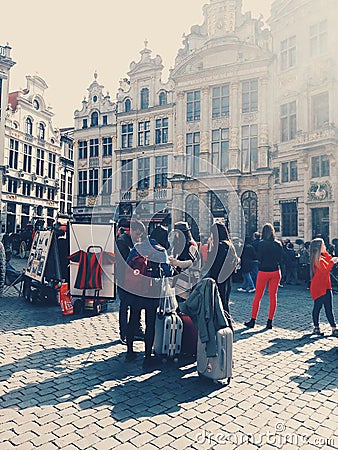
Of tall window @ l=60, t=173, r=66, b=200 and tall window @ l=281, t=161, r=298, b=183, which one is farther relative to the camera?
tall window @ l=60, t=173, r=66, b=200

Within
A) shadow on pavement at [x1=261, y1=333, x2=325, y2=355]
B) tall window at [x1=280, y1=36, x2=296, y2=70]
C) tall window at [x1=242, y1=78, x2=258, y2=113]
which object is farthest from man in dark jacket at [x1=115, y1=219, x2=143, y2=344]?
tall window at [x1=242, y1=78, x2=258, y2=113]

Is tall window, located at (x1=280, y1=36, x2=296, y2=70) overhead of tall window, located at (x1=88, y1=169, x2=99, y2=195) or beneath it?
overhead

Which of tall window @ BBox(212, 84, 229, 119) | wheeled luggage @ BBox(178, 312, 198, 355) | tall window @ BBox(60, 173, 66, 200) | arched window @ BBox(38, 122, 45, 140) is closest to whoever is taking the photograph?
wheeled luggage @ BBox(178, 312, 198, 355)

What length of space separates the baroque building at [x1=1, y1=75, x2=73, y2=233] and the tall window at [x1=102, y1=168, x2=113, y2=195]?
5.55 m

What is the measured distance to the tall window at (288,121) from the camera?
22.7 meters

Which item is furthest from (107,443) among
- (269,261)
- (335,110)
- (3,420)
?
(335,110)

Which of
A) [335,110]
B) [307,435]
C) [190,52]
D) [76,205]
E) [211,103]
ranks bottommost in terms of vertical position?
[307,435]

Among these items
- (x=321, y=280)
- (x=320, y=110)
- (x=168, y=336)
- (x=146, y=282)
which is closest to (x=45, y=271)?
(x=146, y=282)

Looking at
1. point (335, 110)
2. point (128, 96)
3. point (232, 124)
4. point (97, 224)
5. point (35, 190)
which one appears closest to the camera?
point (97, 224)

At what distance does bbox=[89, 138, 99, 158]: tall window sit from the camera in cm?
3272

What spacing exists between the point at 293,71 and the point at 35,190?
24966 millimetres

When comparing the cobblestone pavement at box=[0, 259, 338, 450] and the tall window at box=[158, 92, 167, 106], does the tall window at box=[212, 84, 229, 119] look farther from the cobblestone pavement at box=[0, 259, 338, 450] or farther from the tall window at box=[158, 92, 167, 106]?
the cobblestone pavement at box=[0, 259, 338, 450]

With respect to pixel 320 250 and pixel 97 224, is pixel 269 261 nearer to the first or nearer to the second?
pixel 320 250

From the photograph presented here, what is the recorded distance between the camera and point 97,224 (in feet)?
27.1
